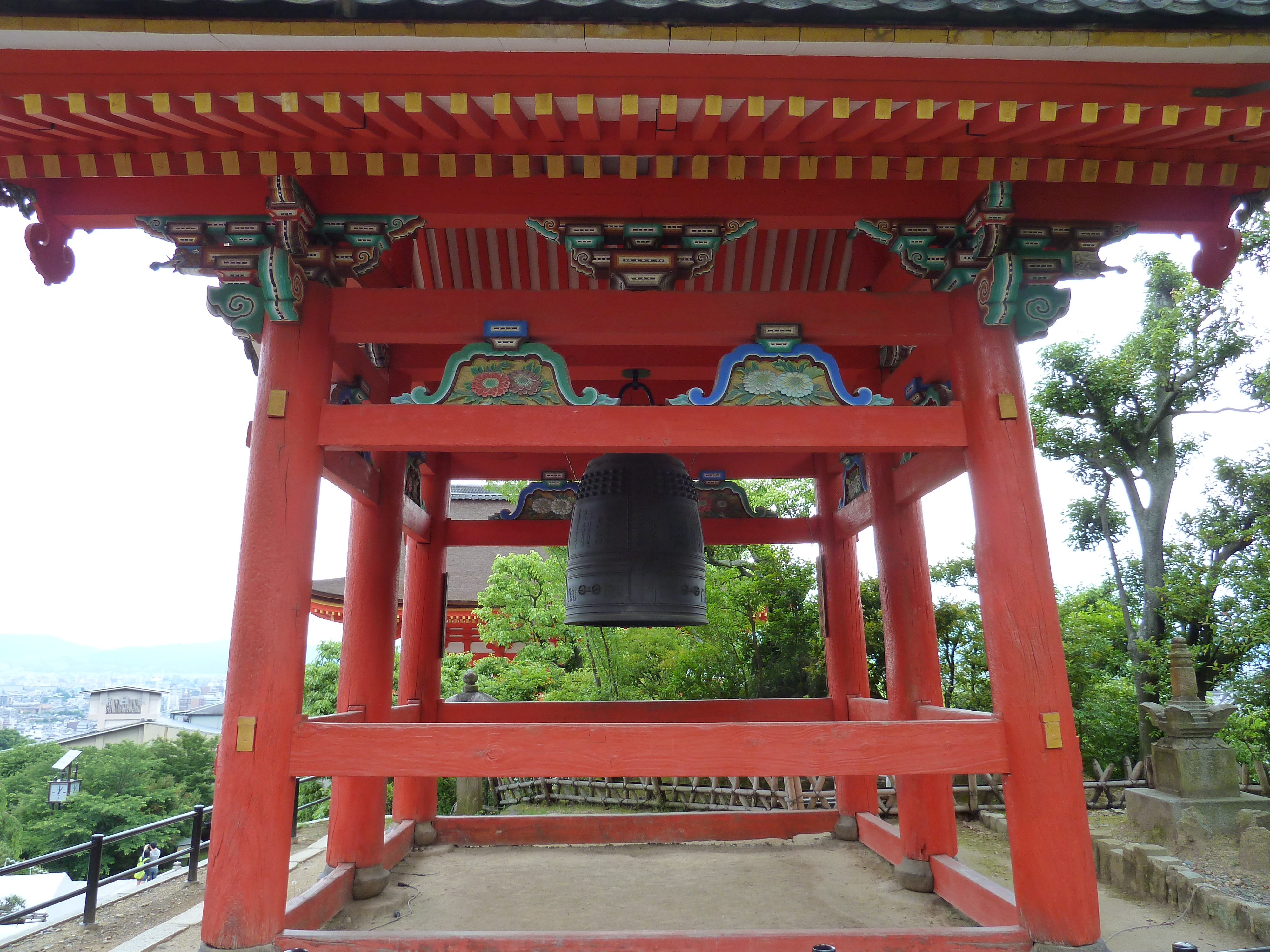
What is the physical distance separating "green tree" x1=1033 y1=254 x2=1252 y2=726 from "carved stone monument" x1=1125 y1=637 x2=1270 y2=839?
310 inches

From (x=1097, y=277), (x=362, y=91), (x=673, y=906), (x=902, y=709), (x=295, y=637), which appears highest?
(x=362, y=91)

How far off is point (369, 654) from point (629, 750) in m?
2.60

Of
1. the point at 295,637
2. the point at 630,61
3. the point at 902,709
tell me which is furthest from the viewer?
the point at 902,709

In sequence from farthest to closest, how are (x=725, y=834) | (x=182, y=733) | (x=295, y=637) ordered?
(x=182, y=733) → (x=725, y=834) → (x=295, y=637)

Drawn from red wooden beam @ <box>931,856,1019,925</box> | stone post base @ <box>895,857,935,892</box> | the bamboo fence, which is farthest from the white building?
red wooden beam @ <box>931,856,1019,925</box>

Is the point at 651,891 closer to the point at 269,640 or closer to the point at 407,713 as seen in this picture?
the point at 407,713

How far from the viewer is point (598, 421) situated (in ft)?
13.5

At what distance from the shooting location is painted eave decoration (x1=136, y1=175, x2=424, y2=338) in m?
4.15

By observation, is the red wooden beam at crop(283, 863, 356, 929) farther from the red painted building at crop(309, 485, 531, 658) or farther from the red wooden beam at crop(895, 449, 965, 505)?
the red painted building at crop(309, 485, 531, 658)

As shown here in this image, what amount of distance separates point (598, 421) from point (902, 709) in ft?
10.8

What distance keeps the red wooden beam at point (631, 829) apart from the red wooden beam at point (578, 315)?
4529 millimetres

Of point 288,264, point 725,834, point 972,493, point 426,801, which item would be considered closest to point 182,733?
point 426,801

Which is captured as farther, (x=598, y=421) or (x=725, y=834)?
(x=725, y=834)

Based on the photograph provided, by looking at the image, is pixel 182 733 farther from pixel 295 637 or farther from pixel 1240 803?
pixel 1240 803
